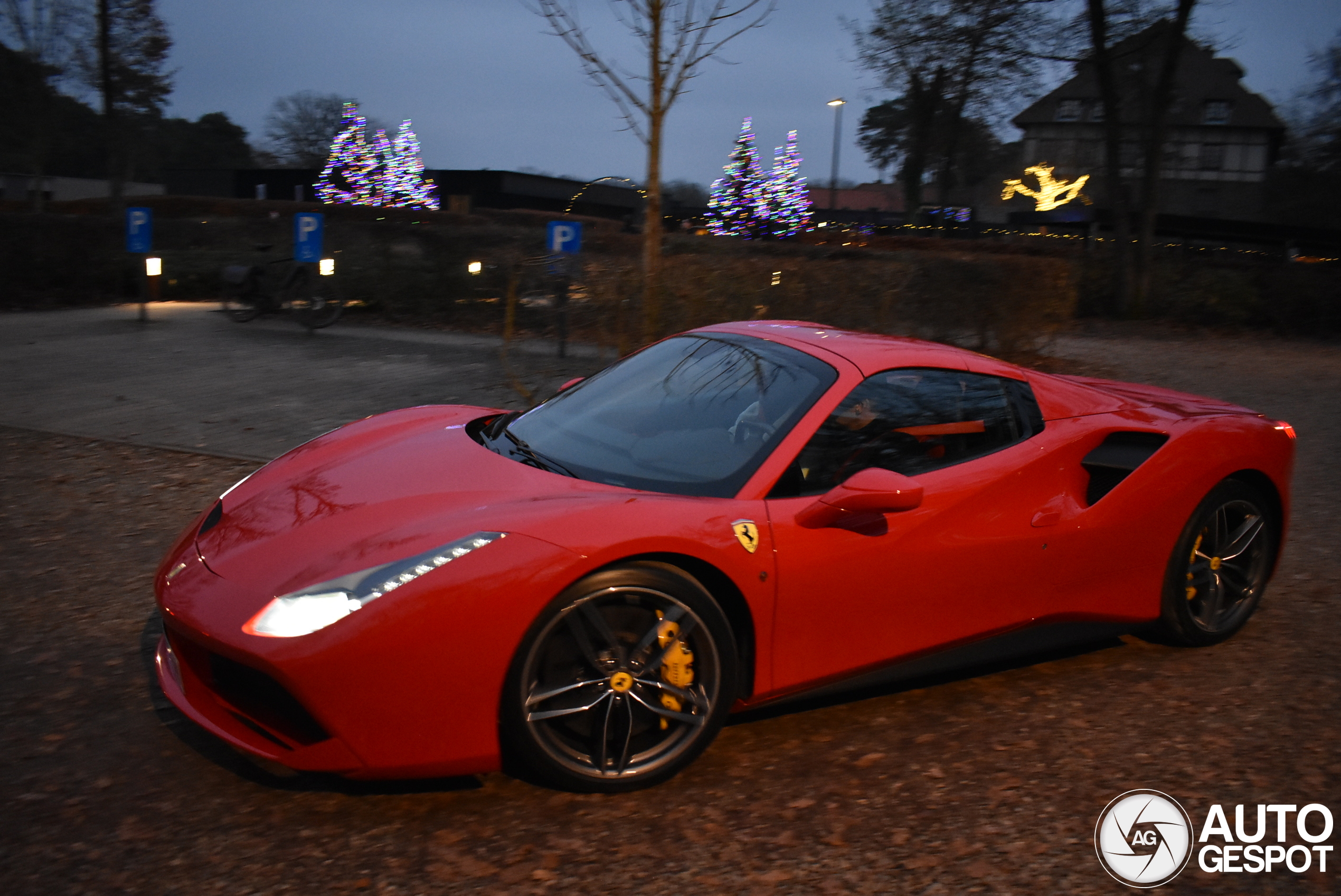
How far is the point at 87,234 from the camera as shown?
19016 mm

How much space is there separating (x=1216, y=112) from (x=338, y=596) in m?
75.0

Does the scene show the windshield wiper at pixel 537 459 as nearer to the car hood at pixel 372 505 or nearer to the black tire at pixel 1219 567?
the car hood at pixel 372 505

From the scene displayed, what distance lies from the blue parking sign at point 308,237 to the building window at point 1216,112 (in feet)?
212

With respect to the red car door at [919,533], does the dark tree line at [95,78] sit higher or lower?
higher

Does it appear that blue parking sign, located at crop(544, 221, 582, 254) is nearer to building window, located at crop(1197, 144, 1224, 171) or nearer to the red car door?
the red car door

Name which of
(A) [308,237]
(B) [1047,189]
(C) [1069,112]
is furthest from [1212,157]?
(A) [308,237]

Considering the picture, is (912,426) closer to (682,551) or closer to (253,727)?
(682,551)

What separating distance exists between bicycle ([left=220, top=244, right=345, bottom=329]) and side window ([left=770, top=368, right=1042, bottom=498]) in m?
13.1

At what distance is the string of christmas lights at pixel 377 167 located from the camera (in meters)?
A: 48.1

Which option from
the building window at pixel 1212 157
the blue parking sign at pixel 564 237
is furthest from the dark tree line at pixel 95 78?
the building window at pixel 1212 157

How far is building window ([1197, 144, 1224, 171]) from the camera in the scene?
214 feet

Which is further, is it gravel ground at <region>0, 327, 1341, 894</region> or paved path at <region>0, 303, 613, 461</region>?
paved path at <region>0, 303, 613, 461</region>

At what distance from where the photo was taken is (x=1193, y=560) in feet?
14.0

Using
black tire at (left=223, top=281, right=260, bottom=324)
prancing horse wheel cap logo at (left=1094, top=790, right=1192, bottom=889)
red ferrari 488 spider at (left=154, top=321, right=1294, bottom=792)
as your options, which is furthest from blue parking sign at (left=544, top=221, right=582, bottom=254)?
prancing horse wheel cap logo at (left=1094, top=790, right=1192, bottom=889)
